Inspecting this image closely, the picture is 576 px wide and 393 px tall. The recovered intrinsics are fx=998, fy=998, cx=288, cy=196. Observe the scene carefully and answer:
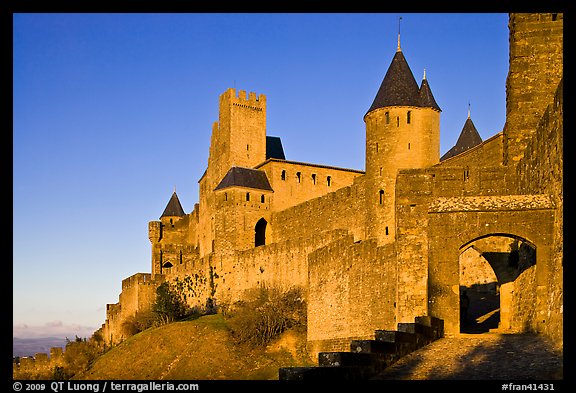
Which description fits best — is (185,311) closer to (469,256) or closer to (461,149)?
(461,149)

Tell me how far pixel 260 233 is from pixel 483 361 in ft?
137

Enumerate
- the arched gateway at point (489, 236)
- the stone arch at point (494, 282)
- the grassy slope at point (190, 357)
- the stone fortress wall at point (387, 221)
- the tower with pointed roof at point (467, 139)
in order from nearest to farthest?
Result: the arched gateway at point (489, 236)
the stone fortress wall at point (387, 221)
the stone arch at point (494, 282)
the grassy slope at point (190, 357)
the tower with pointed roof at point (467, 139)

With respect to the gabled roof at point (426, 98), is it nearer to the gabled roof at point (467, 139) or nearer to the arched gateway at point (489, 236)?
the gabled roof at point (467, 139)

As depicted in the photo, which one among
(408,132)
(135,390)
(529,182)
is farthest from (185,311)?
(135,390)

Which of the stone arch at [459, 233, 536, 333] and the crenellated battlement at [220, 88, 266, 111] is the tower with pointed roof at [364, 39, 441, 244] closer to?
the stone arch at [459, 233, 536, 333]

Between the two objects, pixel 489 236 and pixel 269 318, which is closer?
pixel 489 236

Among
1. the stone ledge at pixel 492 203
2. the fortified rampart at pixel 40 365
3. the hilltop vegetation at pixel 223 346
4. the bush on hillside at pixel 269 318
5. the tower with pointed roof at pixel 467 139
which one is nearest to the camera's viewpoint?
the stone ledge at pixel 492 203

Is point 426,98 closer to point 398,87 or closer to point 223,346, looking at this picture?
point 398,87

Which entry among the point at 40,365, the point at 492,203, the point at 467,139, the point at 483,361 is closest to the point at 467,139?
the point at 467,139

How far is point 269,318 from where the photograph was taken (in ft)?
146

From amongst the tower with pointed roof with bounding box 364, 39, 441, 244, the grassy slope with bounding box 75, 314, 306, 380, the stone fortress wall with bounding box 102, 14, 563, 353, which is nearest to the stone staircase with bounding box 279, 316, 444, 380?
the stone fortress wall with bounding box 102, 14, 563, 353

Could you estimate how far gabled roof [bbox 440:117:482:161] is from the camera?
56.2 metres

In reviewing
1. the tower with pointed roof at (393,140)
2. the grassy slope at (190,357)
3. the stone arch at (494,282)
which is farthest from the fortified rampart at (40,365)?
the stone arch at (494,282)

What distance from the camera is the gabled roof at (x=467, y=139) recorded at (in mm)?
56219
